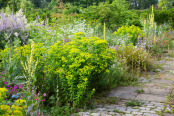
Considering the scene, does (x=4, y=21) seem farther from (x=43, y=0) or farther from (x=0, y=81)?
(x=43, y=0)

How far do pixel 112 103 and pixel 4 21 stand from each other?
4311 millimetres

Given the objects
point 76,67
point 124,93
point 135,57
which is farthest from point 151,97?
point 135,57

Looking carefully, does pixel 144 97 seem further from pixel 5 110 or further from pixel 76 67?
pixel 5 110

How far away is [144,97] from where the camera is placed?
3.95 m

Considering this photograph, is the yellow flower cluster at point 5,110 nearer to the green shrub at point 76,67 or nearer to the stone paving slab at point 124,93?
the green shrub at point 76,67

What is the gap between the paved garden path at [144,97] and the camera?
10.6ft

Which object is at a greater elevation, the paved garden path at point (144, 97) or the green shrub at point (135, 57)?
the green shrub at point (135, 57)

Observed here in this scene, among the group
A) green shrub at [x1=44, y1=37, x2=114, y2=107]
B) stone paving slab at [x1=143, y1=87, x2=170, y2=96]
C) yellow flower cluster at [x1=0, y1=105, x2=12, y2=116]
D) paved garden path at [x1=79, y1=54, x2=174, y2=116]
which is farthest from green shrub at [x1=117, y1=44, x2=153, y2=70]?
yellow flower cluster at [x1=0, y1=105, x2=12, y2=116]

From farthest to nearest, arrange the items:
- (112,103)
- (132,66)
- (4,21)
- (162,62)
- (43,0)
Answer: (43,0) → (162,62) → (4,21) → (132,66) → (112,103)

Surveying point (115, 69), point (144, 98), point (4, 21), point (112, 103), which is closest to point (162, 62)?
point (115, 69)

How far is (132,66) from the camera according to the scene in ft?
18.4

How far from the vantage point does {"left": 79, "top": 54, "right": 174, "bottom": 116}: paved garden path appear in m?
3.22

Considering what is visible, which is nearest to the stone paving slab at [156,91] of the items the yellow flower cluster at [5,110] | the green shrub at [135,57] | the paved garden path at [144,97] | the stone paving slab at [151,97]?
the paved garden path at [144,97]

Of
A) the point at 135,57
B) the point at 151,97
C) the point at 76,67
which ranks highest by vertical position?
the point at 76,67
